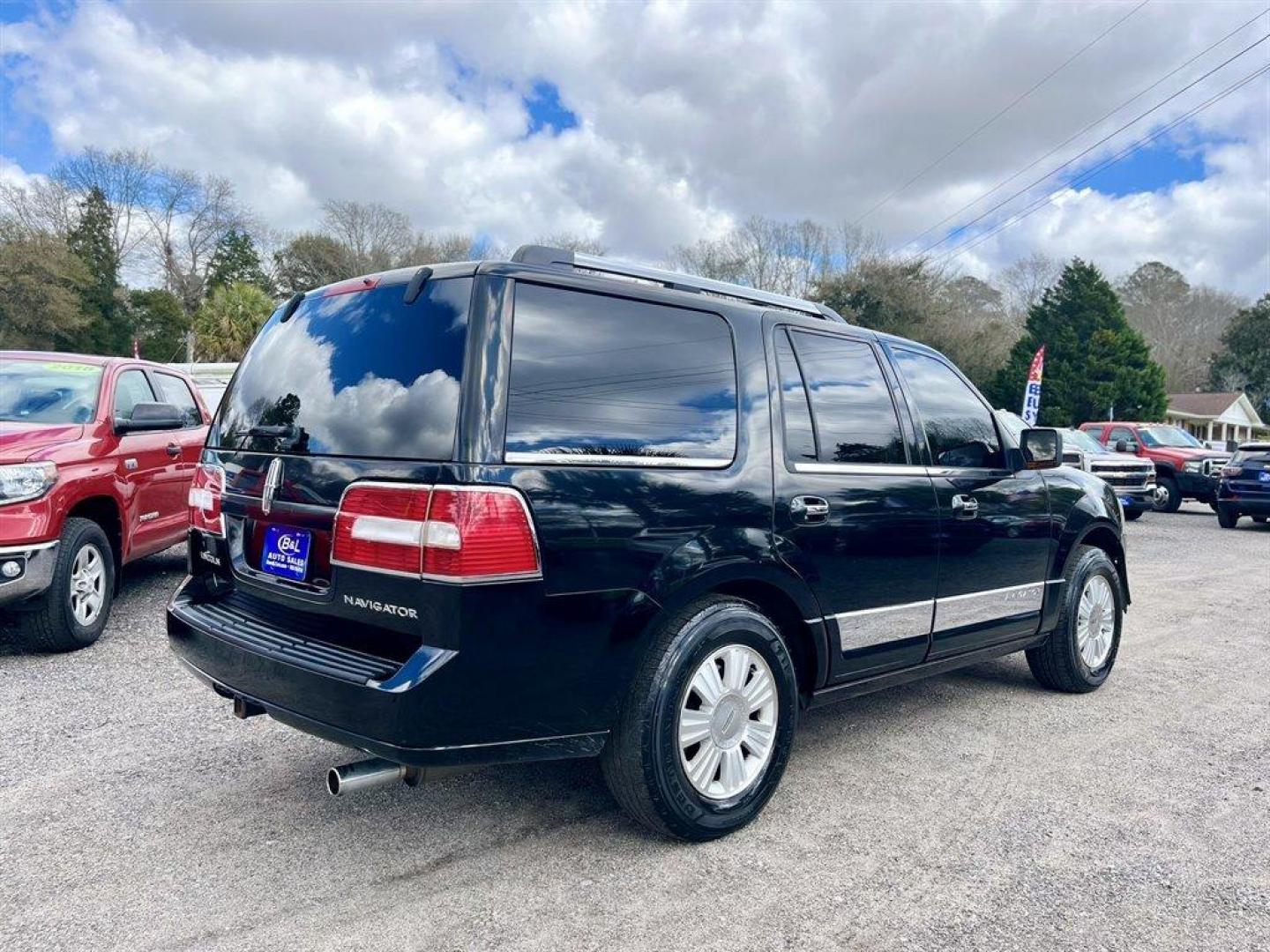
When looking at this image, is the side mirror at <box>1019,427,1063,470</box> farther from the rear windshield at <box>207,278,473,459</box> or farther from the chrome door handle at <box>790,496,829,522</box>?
the rear windshield at <box>207,278,473,459</box>

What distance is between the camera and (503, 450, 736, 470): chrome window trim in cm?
261

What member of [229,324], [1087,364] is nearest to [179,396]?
[229,324]

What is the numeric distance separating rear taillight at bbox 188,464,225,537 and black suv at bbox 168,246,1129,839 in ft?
0.04

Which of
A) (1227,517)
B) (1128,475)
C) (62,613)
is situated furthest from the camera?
(1128,475)

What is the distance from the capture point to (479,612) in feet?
8.14

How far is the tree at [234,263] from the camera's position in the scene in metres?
49.7

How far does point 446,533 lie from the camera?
247 centimetres

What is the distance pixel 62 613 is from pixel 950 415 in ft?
16.8

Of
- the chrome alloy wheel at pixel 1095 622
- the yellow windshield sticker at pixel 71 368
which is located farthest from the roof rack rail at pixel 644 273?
the yellow windshield sticker at pixel 71 368

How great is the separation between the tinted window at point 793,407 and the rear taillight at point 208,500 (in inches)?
83.7

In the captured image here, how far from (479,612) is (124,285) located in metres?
52.3

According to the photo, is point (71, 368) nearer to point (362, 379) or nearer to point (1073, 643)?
point (362, 379)

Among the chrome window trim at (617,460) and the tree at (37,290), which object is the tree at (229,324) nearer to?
the tree at (37,290)

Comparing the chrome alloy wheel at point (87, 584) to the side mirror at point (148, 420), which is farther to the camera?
the side mirror at point (148, 420)
